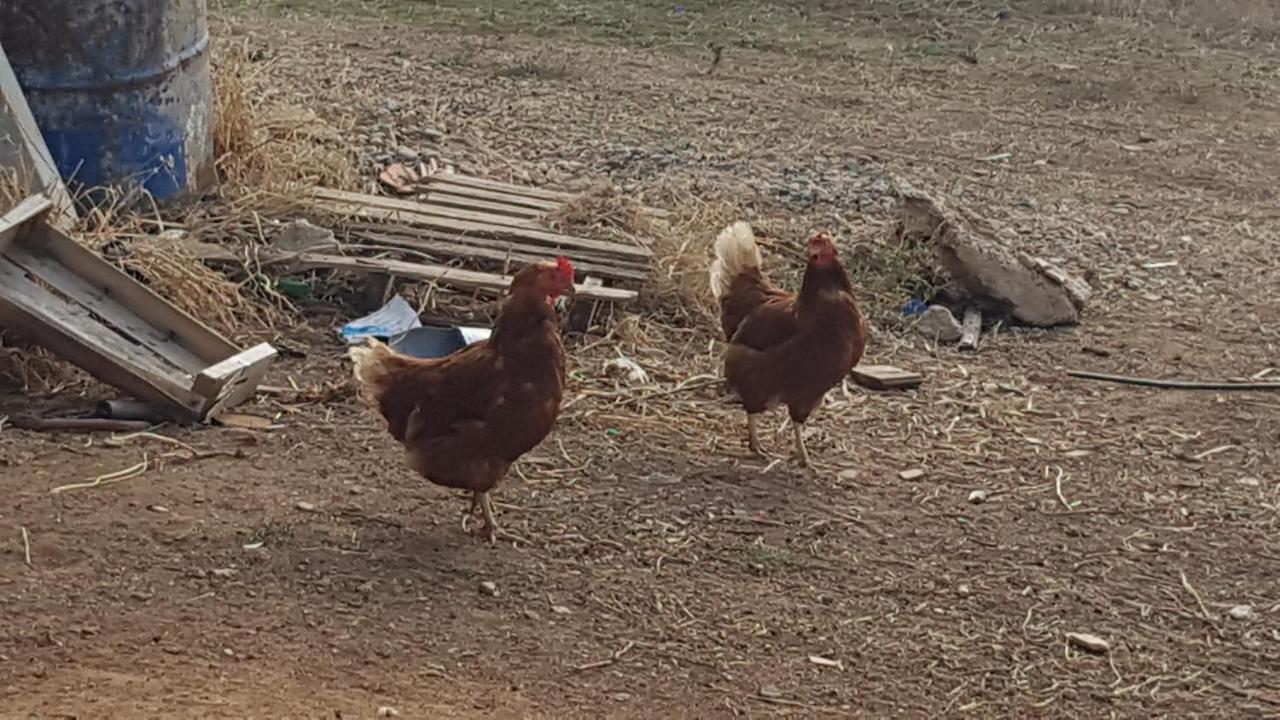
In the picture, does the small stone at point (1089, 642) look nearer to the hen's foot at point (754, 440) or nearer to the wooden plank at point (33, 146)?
the hen's foot at point (754, 440)

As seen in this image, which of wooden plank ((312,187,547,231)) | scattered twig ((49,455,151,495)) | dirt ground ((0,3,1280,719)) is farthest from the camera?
wooden plank ((312,187,547,231))

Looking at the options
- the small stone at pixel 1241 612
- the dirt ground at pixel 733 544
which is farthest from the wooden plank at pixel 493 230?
the small stone at pixel 1241 612

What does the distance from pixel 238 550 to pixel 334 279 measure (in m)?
2.01

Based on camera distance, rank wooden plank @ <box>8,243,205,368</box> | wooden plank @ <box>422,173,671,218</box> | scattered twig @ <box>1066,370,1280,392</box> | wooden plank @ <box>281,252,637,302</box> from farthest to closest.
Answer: wooden plank @ <box>422,173,671,218</box>, wooden plank @ <box>281,252,637,302</box>, scattered twig @ <box>1066,370,1280,392</box>, wooden plank @ <box>8,243,205,368</box>

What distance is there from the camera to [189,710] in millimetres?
3244

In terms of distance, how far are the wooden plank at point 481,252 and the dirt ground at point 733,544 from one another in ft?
1.20

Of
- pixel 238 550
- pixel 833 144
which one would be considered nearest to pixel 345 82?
pixel 833 144

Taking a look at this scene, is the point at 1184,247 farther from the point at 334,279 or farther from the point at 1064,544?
the point at 334,279

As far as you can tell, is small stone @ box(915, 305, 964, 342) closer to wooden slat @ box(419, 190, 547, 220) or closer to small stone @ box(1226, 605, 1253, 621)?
wooden slat @ box(419, 190, 547, 220)

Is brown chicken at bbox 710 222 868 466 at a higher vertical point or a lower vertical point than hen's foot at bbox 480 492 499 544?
higher

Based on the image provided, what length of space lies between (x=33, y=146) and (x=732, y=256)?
8.87 ft

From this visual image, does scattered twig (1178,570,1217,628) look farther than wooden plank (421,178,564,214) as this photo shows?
No

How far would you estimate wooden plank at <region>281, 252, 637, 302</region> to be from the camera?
581cm

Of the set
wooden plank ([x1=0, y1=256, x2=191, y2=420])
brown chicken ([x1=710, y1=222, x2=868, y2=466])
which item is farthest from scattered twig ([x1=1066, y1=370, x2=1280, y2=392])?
wooden plank ([x1=0, y1=256, x2=191, y2=420])
